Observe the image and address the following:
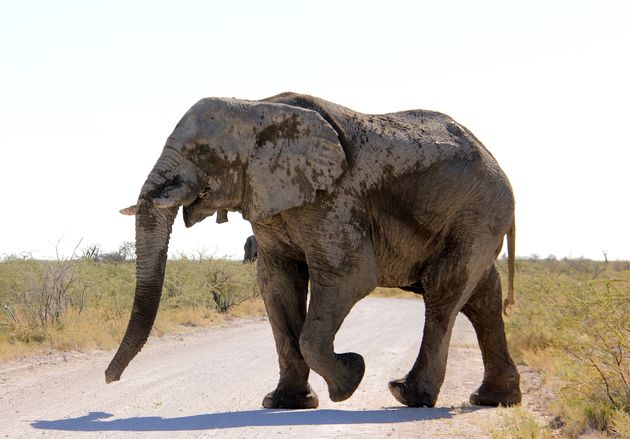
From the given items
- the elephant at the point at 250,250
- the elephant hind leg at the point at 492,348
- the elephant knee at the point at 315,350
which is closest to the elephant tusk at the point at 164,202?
the elephant knee at the point at 315,350

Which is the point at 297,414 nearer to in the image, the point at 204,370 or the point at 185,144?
the point at 185,144

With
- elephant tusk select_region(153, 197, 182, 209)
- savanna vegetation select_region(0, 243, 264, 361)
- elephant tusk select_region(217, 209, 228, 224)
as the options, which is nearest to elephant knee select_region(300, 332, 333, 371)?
elephant tusk select_region(217, 209, 228, 224)

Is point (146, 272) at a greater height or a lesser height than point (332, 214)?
lesser

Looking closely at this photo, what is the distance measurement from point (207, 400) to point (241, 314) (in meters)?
16.5

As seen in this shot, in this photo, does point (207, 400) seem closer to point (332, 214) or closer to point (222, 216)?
point (222, 216)

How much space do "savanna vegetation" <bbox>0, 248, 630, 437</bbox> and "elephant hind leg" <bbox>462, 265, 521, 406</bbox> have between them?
630 millimetres

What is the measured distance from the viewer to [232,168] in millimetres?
9586

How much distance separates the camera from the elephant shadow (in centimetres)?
848

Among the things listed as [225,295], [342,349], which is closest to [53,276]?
[342,349]

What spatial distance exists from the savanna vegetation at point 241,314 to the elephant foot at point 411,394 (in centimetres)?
89

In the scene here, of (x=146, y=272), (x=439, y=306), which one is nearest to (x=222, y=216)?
(x=146, y=272)

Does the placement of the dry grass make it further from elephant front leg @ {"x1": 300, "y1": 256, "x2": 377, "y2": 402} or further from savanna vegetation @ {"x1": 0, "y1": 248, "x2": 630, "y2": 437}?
elephant front leg @ {"x1": 300, "y1": 256, "x2": 377, "y2": 402}

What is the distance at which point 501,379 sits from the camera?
11562 millimetres

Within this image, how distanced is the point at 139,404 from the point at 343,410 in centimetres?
212
